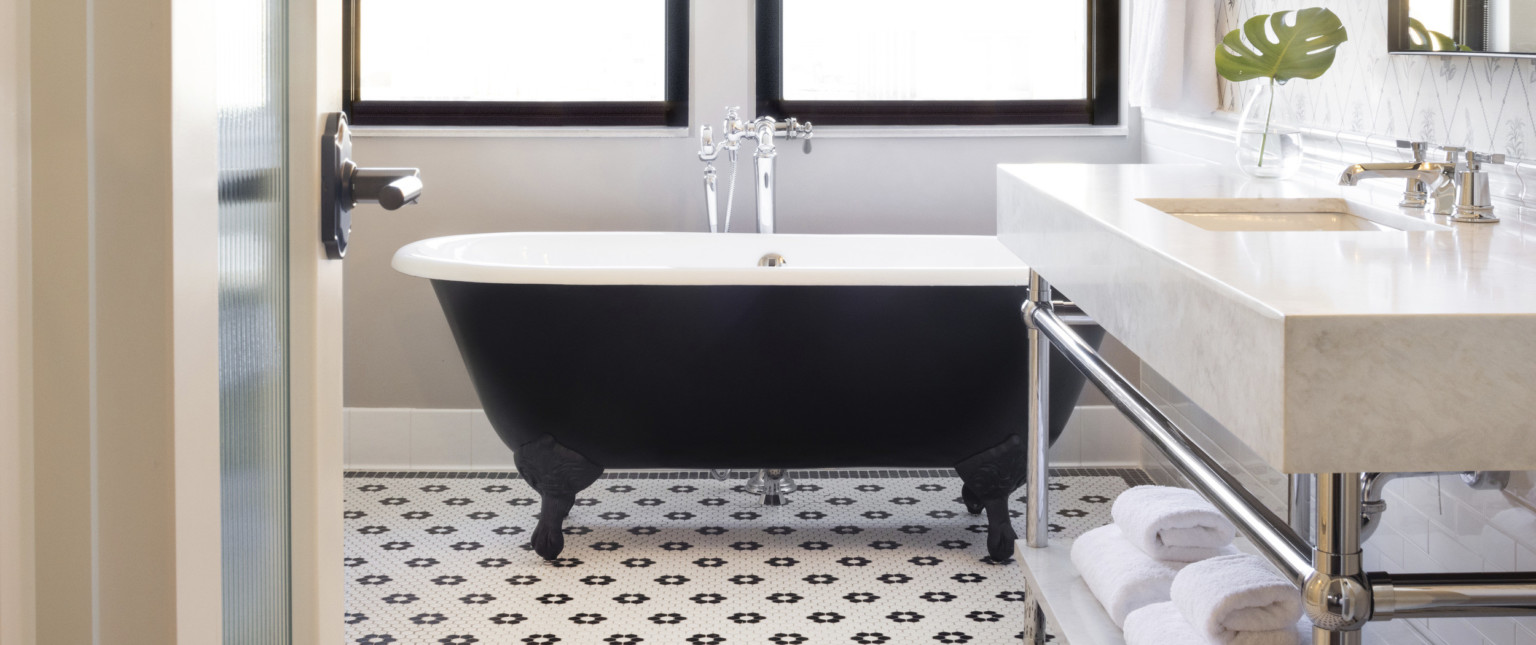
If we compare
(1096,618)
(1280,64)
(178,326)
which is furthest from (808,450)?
(178,326)

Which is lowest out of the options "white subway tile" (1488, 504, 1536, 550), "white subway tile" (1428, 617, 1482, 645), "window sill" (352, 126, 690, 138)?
"white subway tile" (1428, 617, 1482, 645)

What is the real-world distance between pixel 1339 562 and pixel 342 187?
2.73 feet

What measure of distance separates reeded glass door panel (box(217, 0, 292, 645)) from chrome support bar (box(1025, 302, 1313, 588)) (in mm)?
800

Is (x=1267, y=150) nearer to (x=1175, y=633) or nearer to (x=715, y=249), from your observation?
(x=1175, y=633)

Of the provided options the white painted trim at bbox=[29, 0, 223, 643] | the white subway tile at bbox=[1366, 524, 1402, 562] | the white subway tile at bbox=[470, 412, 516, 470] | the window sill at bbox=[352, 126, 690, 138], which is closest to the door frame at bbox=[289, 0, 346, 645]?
the white painted trim at bbox=[29, 0, 223, 643]

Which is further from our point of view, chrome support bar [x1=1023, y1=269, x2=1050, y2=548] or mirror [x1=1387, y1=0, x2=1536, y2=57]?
chrome support bar [x1=1023, y1=269, x2=1050, y2=548]

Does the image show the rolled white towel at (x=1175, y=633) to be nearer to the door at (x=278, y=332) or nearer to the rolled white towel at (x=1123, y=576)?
the rolled white towel at (x=1123, y=576)

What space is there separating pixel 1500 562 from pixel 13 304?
6.55 feet

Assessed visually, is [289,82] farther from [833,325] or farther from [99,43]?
[833,325]

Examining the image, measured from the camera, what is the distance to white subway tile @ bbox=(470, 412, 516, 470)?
376 cm

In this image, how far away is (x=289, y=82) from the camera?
0.98 meters

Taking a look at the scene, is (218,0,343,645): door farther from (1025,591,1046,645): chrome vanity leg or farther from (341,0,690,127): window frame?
(341,0,690,127): window frame

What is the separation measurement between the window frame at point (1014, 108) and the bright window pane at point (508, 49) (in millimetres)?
447

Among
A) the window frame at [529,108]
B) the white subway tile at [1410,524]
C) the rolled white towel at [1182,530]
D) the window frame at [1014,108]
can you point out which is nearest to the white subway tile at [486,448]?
the window frame at [529,108]
